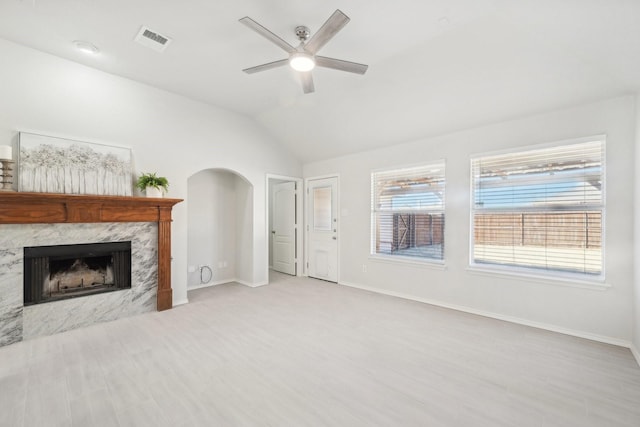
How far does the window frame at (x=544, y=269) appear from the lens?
297cm

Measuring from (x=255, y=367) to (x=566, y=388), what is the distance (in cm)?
252

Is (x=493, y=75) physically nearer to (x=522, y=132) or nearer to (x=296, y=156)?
(x=522, y=132)

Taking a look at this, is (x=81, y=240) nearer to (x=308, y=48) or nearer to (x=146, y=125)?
(x=146, y=125)

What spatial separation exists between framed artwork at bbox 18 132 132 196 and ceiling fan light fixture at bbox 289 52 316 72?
265 centimetres

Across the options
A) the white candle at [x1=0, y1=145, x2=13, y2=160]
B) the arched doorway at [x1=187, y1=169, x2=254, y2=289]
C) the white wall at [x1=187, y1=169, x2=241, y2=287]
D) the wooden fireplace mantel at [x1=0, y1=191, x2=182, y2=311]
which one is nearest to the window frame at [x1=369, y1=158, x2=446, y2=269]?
the arched doorway at [x1=187, y1=169, x2=254, y2=289]

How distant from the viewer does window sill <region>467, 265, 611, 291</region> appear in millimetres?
2977

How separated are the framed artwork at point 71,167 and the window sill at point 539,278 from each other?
4.78 meters

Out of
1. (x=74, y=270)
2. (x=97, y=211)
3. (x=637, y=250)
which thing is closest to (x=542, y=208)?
(x=637, y=250)

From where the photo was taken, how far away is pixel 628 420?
6.02 feet

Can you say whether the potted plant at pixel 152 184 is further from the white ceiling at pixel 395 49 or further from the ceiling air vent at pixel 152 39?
the ceiling air vent at pixel 152 39

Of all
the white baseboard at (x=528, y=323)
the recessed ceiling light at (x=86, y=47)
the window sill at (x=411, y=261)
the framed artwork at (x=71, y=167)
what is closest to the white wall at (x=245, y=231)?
the framed artwork at (x=71, y=167)

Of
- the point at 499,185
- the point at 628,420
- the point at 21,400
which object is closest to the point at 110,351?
the point at 21,400

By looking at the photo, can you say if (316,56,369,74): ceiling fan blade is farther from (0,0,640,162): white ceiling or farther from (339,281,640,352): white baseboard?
(339,281,640,352): white baseboard

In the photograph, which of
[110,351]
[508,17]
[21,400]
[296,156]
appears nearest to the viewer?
[21,400]
